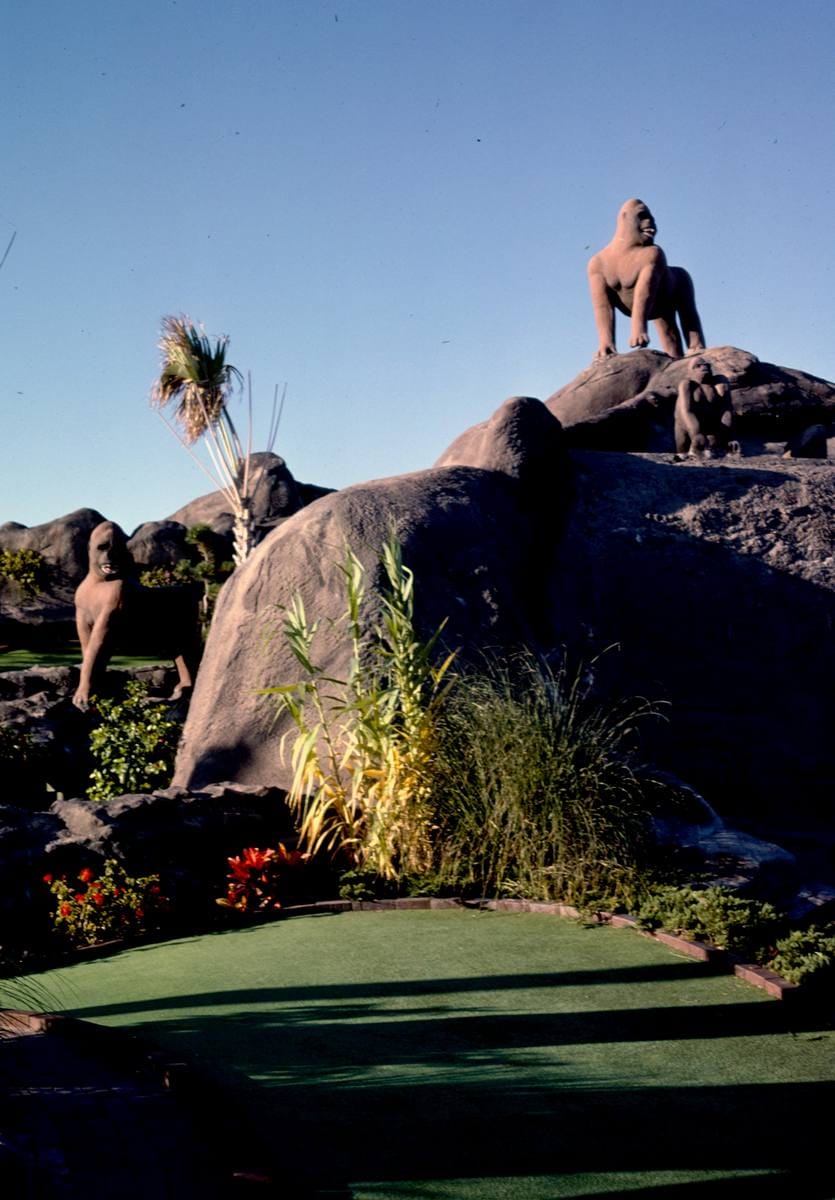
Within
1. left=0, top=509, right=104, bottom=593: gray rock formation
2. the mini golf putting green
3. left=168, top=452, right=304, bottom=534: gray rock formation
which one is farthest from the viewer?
left=168, top=452, right=304, bottom=534: gray rock formation

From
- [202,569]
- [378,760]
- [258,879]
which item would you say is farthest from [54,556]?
[258,879]

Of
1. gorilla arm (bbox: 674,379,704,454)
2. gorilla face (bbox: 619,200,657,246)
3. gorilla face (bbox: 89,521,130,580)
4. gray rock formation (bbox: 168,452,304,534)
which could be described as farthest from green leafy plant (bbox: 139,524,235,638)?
gorilla arm (bbox: 674,379,704,454)

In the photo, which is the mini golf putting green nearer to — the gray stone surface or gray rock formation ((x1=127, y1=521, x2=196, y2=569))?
the gray stone surface

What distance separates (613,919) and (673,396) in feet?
29.5

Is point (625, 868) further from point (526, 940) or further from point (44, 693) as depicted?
point (44, 693)

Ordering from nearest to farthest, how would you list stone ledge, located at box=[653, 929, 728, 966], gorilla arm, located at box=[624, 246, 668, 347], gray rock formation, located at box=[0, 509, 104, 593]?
stone ledge, located at box=[653, 929, 728, 966]
gorilla arm, located at box=[624, 246, 668, 347]
gray rock formation, located at box=[0, 509, 104, 593]

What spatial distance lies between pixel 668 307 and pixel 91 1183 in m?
14.5

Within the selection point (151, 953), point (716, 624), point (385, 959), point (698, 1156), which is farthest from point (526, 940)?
point (716, 624)

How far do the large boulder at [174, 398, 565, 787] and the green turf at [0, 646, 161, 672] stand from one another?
763 cm

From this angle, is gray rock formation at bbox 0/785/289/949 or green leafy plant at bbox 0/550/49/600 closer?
gray rock formation at bbox 0/785/289/949

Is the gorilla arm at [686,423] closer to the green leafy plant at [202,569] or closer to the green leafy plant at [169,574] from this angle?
the green leafy plant at [202,569]

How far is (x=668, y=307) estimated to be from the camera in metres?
16.2

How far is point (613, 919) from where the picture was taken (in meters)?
6.06

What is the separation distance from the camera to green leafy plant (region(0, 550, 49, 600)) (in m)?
21.2
